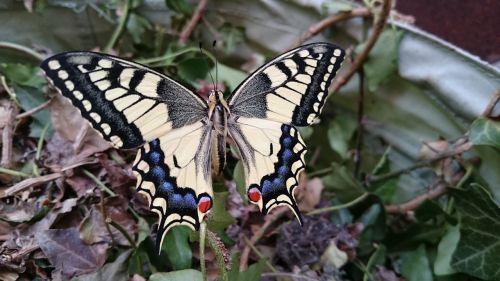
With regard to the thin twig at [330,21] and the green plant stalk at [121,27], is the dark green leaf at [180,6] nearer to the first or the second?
the green plant stalk at [121,27]

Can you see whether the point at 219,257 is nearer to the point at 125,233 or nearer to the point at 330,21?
the point at 125,233

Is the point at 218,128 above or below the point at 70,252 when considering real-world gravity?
above

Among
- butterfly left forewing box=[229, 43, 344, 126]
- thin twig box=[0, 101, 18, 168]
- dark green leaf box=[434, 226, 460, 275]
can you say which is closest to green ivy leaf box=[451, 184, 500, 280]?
dark green leaf box=[434, 226, 460, 275]

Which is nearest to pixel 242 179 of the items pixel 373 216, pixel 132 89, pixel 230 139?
pixel 230 139

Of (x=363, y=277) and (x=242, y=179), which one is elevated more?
(x=242, y=179)

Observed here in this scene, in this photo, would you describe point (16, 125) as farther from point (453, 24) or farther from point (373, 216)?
point (453, 24)

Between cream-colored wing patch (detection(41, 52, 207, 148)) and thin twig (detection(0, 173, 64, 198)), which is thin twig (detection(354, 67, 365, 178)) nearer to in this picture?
cream-colored wing patch (detection(41, 52, 207, 148))

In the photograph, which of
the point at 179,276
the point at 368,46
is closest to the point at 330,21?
the point at 368,46
